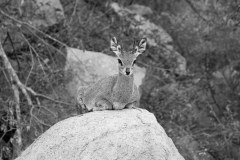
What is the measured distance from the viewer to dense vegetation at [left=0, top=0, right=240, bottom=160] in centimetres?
1205

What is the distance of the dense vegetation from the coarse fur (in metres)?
2.41

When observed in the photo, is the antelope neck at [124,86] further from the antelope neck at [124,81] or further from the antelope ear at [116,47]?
the antelope ear at [116,47]

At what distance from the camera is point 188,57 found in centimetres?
1698

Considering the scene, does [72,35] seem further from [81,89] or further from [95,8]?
[81,89]

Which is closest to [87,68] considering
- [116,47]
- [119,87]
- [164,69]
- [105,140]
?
[164,69]

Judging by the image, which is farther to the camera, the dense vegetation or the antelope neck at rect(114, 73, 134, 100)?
the dense vegetation

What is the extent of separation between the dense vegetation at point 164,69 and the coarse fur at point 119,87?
2.41 meters

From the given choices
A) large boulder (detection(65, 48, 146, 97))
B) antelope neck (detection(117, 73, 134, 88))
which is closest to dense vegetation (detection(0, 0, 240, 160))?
large boulder (detection(65, 48, 146, 97))

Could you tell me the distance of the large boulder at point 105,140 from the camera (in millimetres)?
6992

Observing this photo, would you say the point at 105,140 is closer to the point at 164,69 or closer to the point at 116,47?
the point at 116,47

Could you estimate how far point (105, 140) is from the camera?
7191 mm

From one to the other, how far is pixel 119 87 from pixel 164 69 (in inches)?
218

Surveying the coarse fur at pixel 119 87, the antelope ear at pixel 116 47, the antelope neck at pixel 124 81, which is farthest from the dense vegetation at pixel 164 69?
the antelope ear at pixel 116 47

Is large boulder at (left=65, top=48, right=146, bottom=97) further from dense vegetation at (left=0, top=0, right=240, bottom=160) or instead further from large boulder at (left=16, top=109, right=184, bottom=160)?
large boulder at (left=16, top=109, right=184, bottom=160)
